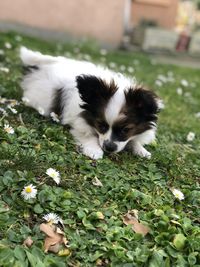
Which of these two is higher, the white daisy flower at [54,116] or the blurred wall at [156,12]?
the white daisy flower at [54,116]

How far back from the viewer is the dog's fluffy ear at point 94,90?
4.31 metres

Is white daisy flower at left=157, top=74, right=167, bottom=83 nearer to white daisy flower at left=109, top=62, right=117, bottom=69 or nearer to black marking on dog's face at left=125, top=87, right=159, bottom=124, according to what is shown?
white daisy flower at left=109, top=62, right=117, bottom=69

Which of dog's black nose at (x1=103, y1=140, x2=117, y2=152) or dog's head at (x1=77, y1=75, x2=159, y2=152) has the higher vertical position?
dog's head at (x1=77, y1=75, x2=159, y2=152)

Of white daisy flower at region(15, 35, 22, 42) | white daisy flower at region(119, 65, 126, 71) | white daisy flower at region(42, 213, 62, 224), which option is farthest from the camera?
white daisy flower at region(15, 35, 22, 42)

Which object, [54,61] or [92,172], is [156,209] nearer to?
[92,172]

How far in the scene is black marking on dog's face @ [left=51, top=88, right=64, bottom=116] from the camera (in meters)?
4.91

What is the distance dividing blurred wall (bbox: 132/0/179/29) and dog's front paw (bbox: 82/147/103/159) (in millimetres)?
12462

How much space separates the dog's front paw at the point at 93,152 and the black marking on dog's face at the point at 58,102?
0.71 meters

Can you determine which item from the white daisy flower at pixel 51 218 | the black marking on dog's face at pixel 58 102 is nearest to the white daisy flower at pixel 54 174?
the white daisy flower at pixel 51 218

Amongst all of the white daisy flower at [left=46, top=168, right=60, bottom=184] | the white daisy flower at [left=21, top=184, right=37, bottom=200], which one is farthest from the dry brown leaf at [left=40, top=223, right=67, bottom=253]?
the white daisy flower at [left=46, top=168, right=60, bottom=184]

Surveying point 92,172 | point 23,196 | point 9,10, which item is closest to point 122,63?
point 9,10

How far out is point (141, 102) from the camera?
432cm

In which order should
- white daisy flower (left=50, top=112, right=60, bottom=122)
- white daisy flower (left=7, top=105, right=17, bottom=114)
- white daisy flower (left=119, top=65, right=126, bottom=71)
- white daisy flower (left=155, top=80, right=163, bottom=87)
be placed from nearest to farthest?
white daisy flower (left=7, top=105, right=17, bottom=114) < white daisy flower (left=50, top=112, right=60, bottom=122) < white daisy flower (left=155, top=80, right=163, bottom=87) < white daisy flower (left=119, top=65, right=126, bottom=71)

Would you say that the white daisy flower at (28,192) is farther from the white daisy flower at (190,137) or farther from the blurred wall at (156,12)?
the blurred wall at (156,12)
